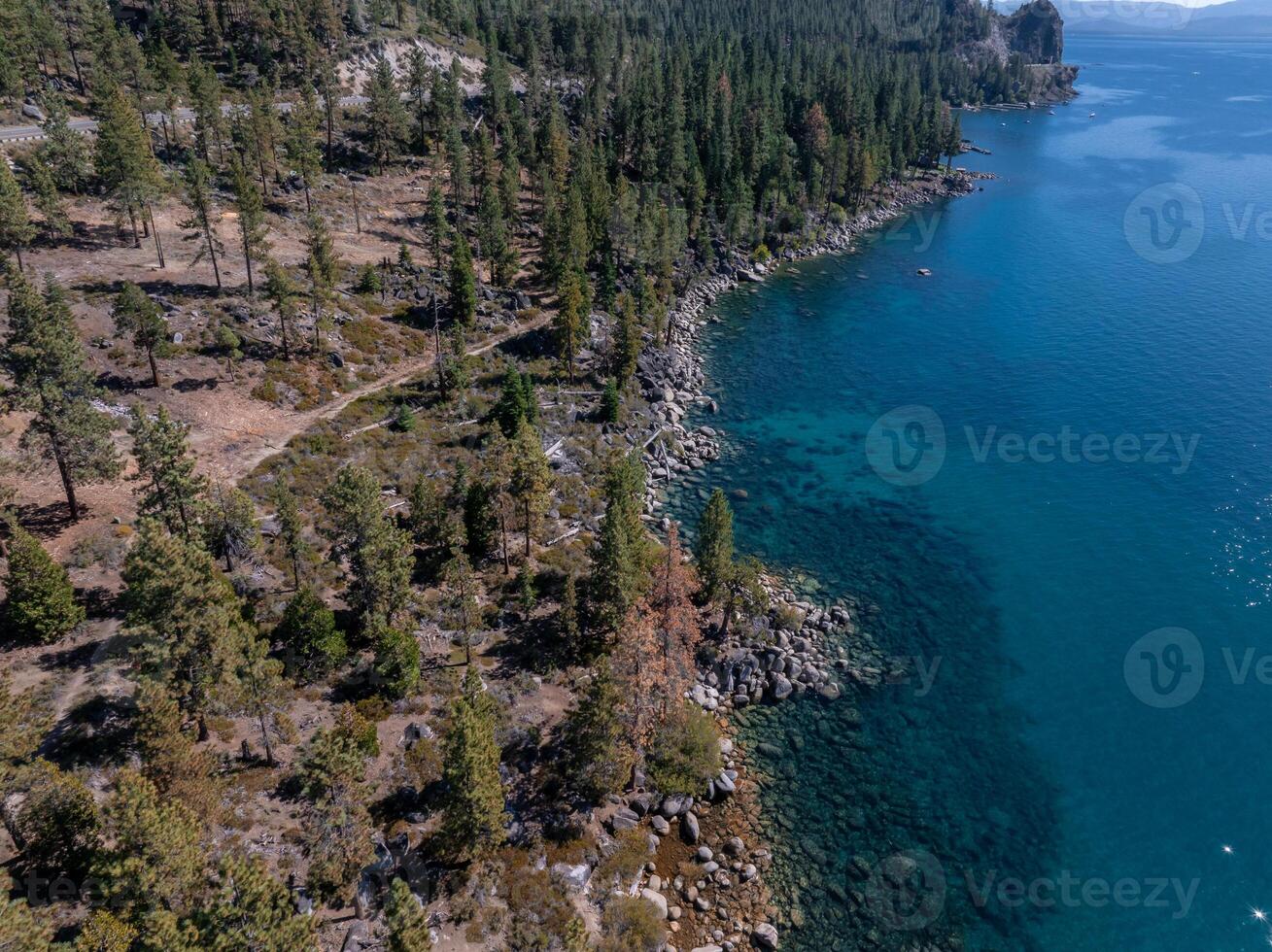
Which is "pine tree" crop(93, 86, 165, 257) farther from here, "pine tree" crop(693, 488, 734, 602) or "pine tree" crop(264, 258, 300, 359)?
"pine tree" crop(693, 488, 734, 602)

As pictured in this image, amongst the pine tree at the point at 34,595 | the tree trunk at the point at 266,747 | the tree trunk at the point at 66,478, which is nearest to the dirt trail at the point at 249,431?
the tree trunk at the point at 66,478

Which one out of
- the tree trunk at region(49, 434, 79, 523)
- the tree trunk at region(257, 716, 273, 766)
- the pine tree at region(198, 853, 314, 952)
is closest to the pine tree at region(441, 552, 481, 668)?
the tree trunk at region(257, 716, 273, 766)

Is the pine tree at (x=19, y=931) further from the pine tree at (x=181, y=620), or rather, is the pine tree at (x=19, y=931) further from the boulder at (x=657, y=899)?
the boulder at (x=657, y=899)

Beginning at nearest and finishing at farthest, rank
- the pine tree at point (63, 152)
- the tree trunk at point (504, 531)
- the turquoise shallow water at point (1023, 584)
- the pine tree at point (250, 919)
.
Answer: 1. the pine tree at point (250, 919)
2. the turquoise shallow water at point (1023, 584)
3. the tree trunk at point (504, 531)
4. the pine tree at point (63, 152)

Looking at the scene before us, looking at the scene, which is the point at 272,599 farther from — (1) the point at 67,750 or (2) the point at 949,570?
(2) the point at 949,570

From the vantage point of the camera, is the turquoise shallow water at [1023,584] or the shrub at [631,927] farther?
the turquoise shallow water at [1023,584]

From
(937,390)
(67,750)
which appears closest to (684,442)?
(937,390)

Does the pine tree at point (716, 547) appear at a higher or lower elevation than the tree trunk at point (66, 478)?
lower
